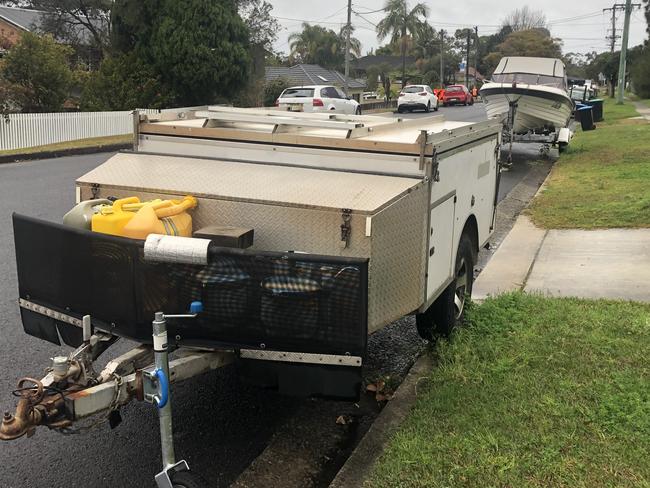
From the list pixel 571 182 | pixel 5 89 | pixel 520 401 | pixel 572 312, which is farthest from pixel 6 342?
pixel 5 89

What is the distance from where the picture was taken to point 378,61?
338ft

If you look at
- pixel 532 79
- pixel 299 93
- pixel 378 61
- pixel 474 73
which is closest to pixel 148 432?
pixel 532 79

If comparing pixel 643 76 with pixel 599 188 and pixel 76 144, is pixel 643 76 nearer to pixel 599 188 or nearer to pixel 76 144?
pixel 76 144

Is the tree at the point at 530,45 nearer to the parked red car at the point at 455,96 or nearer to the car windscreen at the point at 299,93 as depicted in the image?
the parked red car at the point at 455,96

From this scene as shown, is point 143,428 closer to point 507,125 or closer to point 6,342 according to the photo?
point 6,342

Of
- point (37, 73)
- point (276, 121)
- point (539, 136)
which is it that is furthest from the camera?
point (37, 73)

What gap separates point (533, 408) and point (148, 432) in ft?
7.29

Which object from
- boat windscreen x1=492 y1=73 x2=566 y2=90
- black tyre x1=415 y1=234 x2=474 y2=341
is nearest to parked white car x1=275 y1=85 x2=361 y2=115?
boat windscreen x1=492 y1=73 x2=566 y2=90

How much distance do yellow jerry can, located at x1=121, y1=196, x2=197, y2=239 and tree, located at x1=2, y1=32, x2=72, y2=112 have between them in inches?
785

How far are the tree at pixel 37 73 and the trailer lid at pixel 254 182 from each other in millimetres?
19321

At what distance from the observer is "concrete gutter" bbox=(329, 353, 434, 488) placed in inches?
135

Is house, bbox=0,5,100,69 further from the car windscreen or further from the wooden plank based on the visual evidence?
the wooden plank

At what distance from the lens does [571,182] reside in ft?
42.7

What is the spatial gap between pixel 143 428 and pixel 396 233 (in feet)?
6.20
